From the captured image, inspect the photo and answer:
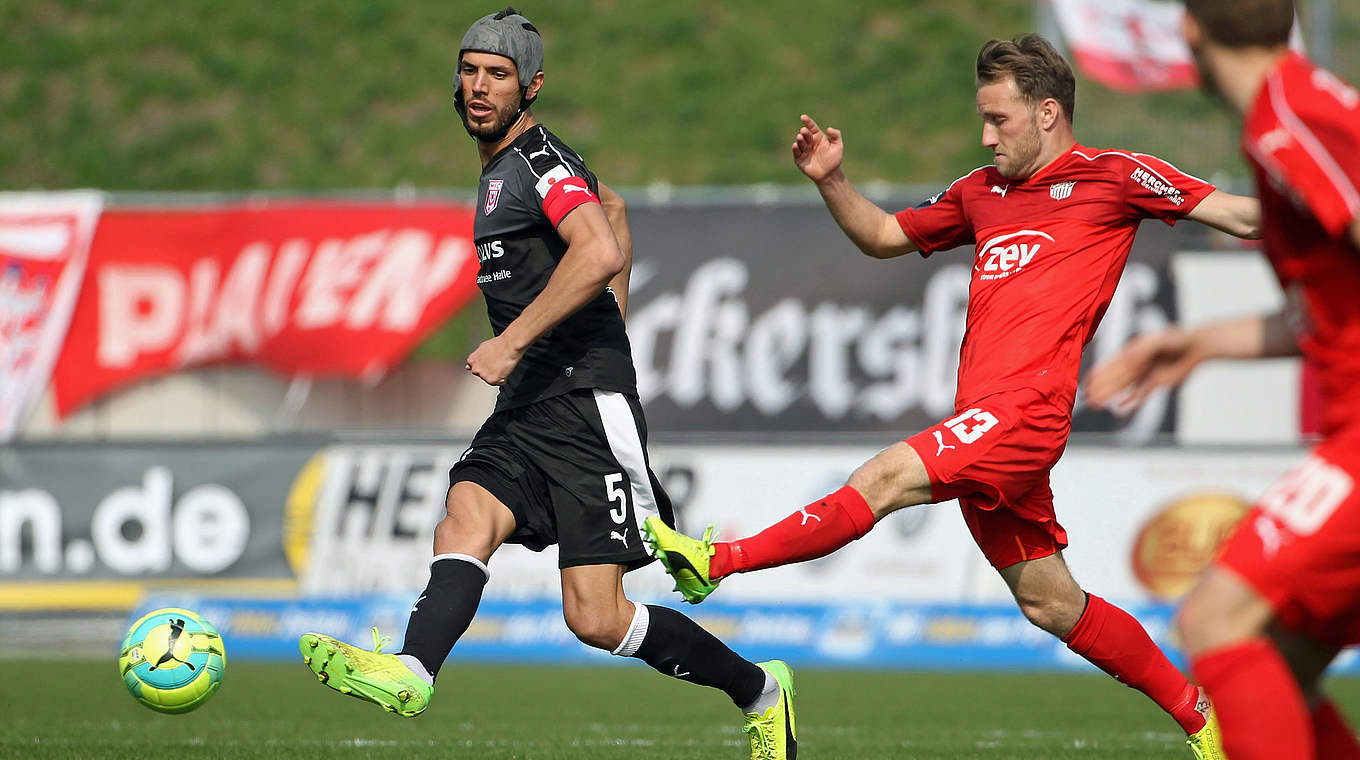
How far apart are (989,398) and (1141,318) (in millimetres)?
7135

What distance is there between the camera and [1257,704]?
3.18 metres

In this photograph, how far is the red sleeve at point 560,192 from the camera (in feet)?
17.0

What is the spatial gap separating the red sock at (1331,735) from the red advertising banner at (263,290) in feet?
31.6

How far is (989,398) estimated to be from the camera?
17.2 feet

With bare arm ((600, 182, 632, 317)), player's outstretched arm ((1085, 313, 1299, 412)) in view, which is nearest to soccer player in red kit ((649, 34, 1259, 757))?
bare arm ((600, 182, 632, 317))

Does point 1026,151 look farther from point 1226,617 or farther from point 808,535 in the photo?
point 1226,617

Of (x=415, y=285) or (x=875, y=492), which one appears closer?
(x=875, y=492)

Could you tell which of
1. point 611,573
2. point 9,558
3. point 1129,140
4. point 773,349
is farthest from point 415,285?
point 611,573

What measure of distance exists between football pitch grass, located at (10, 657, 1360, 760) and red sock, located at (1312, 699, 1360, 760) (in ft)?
9.13

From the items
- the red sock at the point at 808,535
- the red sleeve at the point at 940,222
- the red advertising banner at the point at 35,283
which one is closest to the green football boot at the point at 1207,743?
the red sock at the point at 808,535

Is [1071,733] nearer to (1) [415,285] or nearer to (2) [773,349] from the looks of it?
(2) [773,349]

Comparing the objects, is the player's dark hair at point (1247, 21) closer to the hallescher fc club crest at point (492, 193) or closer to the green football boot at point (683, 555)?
the green football boot at point (683, 555)

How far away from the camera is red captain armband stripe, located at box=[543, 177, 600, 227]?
5.16m

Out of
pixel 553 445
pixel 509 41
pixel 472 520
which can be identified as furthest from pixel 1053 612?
pixel 509 41
